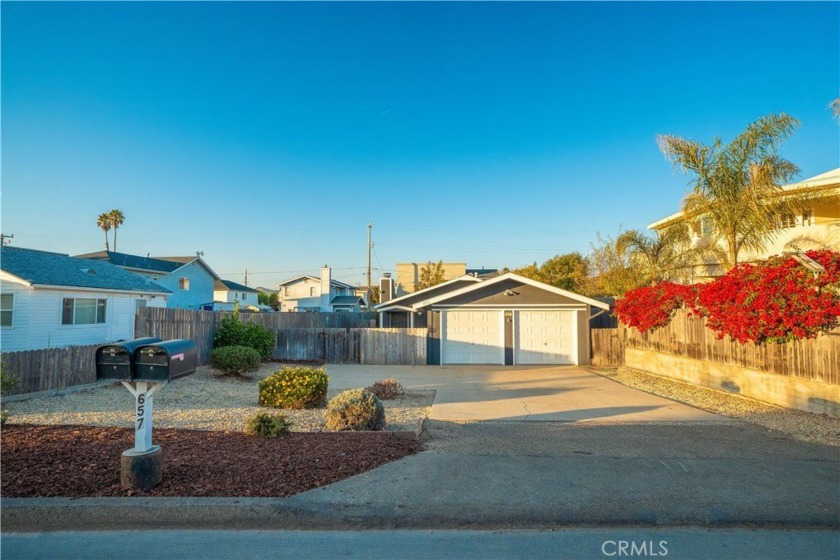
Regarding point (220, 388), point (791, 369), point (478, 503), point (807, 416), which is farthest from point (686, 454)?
point (220, 388)

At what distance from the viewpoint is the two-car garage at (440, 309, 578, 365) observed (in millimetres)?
17984

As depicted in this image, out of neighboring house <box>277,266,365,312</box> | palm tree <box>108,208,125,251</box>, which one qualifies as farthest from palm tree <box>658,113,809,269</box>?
palm tree <box>108,208,125,251</box>

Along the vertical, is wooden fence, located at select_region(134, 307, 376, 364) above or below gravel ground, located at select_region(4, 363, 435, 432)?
above

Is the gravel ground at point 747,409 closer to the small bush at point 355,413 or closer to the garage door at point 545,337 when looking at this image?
the garage door at point 545,337

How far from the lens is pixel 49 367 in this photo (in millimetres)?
10211

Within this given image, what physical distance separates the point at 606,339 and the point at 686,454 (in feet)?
39.8

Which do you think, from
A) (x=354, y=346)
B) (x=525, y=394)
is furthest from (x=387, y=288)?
(x=525, y=394)

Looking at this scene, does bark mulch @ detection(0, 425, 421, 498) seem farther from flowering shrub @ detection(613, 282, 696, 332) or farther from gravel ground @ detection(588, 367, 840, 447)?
flowering shrub @ detection(613, 282, 696, 332)

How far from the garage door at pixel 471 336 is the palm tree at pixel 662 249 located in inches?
216

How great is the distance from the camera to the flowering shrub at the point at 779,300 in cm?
852

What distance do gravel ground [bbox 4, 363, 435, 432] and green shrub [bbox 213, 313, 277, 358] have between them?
13.4ft

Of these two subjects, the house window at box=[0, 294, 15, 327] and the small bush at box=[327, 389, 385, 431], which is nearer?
the small bush at box=[327, 389, 385, 431]

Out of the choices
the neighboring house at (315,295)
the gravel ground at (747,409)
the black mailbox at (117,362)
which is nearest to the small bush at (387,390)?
the gravel ground at (747,409)

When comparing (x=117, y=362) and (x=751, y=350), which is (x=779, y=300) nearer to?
(x=751, y=350)
